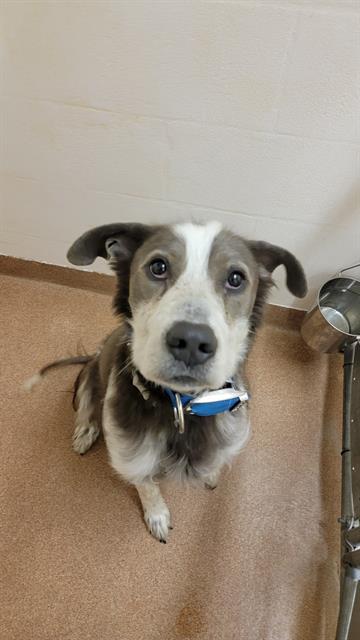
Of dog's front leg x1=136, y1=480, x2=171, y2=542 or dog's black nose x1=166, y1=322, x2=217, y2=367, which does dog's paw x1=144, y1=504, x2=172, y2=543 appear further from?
dog's black nose x1=166, y1=322, x2=217, y2=367

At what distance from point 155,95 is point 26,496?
167 centimetres

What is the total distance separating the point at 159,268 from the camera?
1159 millimetres

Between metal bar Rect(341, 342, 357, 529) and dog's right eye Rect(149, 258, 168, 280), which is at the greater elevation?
dog's right eye Rect(149, 258, 168, 280)

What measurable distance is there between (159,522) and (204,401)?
76cm

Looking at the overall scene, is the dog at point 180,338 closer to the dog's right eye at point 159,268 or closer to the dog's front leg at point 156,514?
the dog's right eye at point 159,268

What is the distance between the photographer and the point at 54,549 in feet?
5.45

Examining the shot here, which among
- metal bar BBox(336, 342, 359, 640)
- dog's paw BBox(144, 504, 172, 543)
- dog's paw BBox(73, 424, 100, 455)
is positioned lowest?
dog's paw BBox(144, 504, 172, 543)

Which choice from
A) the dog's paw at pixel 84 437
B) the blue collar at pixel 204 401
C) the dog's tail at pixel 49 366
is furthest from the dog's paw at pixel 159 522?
the dog's tail at pixel 49 366

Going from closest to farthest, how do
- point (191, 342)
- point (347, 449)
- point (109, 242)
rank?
point (191, 342) < point (109, 242) < point (347, 449)

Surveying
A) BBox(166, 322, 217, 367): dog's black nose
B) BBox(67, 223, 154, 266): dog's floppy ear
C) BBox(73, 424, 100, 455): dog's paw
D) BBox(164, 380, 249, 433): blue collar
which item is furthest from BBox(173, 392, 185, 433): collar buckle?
BBox(73, 424, 100, 455): dog's paw

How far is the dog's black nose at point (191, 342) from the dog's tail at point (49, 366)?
116 cm

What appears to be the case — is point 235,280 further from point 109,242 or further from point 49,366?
point 49,366

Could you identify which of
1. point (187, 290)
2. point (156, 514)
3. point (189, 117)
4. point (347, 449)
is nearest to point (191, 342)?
point (187, 290)

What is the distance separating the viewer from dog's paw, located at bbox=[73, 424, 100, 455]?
186 centimetres
